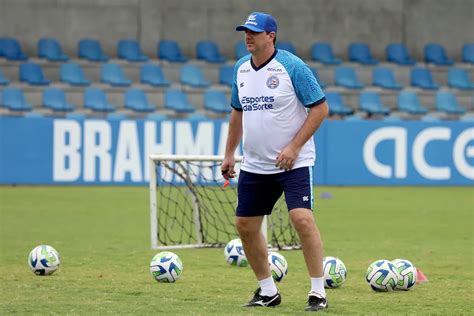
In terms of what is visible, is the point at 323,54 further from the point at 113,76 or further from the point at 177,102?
the point at 113,76

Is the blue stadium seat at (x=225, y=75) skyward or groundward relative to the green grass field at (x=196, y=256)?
skyward

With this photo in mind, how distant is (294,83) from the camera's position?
28.0 ft

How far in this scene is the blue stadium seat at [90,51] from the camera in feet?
105

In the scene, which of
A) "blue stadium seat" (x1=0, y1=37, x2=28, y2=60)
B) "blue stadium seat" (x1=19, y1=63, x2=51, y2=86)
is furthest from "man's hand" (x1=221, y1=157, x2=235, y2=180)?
"blue stadium seat" (x1=0, y1=37, x2=28, y2=60)

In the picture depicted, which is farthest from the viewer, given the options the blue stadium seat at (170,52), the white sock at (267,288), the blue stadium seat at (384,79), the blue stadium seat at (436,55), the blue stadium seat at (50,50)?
the blue stadium seat at (436,55)

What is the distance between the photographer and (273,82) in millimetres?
8578

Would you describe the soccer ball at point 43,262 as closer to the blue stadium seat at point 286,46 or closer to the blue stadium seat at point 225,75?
the blue stadium seat at point 225,75

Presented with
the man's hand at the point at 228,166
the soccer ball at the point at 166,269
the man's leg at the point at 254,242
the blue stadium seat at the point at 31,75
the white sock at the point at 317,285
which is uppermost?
the blue stadium seat at the point at 31,75

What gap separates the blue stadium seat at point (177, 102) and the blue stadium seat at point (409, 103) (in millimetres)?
6389

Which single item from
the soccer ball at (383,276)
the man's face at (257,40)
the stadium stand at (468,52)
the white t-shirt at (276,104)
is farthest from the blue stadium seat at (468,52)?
the man's face at (257,40)

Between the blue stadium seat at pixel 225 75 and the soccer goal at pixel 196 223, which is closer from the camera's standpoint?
the soccer goal at pixel 196 223

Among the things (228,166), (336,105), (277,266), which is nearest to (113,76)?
(336,105)

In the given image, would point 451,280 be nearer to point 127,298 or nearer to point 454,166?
point 127,298

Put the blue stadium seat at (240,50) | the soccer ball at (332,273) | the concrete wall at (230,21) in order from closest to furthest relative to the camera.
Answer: the soccer ball at (332,273) → the concrete wall at (230,21) → the blue stadium seat at (240,50)
